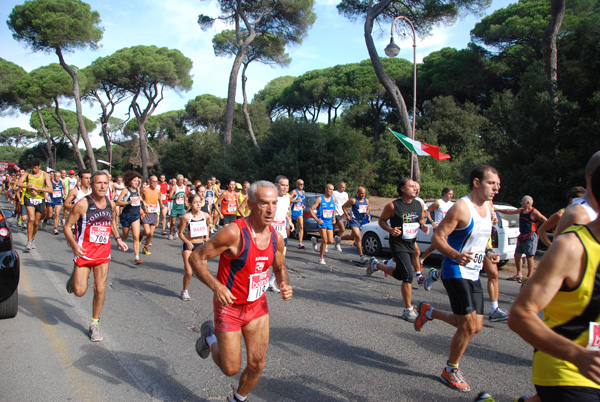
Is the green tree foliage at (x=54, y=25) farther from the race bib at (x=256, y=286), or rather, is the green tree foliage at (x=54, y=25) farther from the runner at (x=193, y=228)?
the race bib at (x=256, y=286)

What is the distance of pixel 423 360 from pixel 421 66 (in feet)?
118

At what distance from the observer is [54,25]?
28.6 m

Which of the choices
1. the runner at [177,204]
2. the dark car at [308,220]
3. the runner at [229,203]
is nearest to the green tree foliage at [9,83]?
the runner at [177,204]

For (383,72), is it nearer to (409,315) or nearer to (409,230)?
(409,230)

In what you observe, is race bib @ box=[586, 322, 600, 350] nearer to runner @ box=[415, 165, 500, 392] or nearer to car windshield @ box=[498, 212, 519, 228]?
runner @ box=[415, 165, 500, 392]

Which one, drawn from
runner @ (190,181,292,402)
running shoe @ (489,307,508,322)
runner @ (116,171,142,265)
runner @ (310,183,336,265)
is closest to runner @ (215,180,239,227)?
runner @ (116,171,142,265)

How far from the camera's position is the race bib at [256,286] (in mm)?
3110

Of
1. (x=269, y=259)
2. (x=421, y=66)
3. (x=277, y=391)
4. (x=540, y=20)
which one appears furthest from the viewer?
(x=421, y=66)

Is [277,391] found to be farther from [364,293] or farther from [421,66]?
[421,66]

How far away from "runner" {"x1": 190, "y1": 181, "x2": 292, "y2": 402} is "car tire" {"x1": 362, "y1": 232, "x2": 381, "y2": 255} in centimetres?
783

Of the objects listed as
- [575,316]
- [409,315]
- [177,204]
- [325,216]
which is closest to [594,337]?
[575,316]

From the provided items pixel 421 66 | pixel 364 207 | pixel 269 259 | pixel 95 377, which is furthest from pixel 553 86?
pixel 421 66

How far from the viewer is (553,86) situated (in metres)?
13.6

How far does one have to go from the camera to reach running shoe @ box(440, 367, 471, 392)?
3545mm
